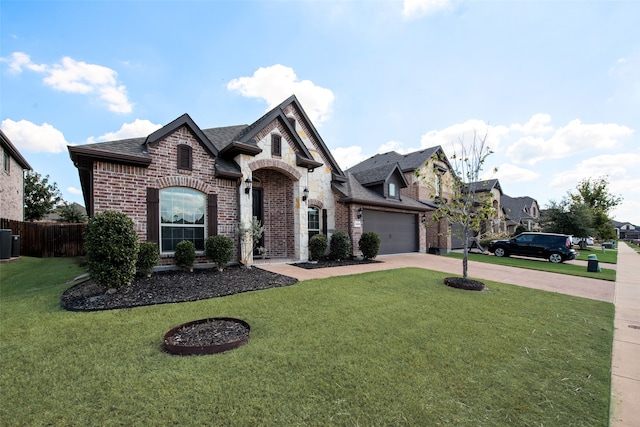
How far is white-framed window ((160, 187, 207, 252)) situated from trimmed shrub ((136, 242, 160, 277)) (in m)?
1.23

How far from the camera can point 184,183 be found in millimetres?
8812

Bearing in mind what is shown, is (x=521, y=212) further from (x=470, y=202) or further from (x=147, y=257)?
(x=147, y=257)

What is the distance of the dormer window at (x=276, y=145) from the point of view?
11.0 m

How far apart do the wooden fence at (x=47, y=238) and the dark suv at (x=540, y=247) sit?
23226mm

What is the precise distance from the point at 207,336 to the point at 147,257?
175 inches

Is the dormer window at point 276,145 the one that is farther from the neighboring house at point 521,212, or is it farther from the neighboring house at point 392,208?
the neighboring house at point 521,212

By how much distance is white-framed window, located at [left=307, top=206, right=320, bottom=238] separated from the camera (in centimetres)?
1278

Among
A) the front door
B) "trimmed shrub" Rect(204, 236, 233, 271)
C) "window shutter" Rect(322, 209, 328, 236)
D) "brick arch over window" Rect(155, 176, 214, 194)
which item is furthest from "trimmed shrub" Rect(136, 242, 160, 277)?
"window shutter" Rect(322, 209, 328, 236)

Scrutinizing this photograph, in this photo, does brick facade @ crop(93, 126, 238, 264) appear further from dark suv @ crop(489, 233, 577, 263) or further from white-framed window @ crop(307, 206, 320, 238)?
dark suv @ crop(489, 233, 577, 263)

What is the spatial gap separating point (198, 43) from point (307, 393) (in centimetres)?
1229

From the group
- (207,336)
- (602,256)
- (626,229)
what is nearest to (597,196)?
(602,256)

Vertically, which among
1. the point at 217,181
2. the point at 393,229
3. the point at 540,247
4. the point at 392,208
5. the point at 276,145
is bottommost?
the point at 540,247

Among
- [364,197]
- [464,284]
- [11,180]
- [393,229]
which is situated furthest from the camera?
[11,180]

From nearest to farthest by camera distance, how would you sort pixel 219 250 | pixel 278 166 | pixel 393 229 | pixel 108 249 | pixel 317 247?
pixel 108 249, pixel 219 250, pixel 278 166, pixel 317 247, pixel 393 229
